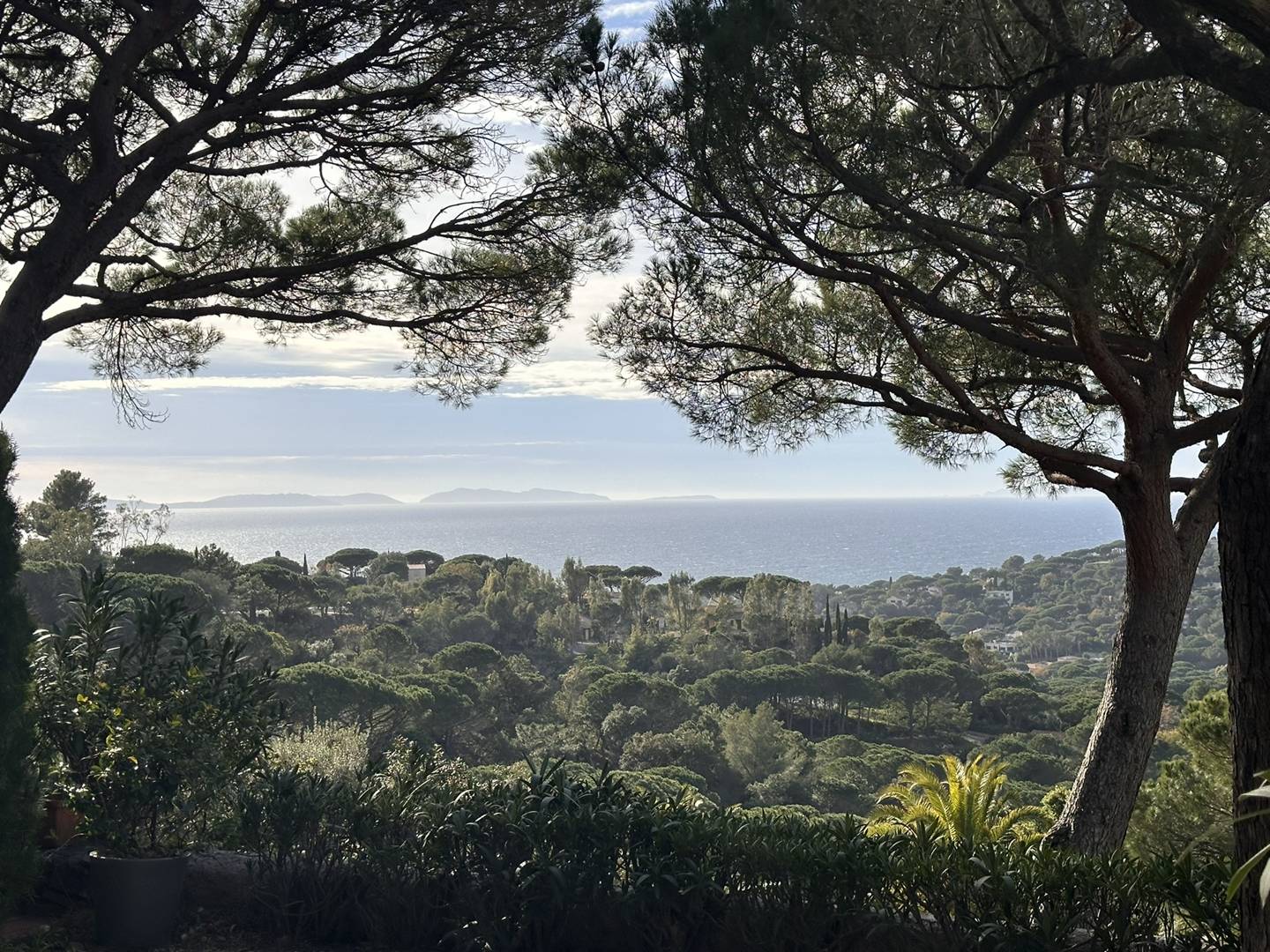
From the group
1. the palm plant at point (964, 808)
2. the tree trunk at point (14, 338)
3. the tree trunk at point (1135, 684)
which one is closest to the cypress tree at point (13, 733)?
the tree trunk at point (14, 338)

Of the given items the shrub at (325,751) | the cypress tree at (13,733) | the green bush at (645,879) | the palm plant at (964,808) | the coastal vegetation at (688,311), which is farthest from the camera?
the shrub at (325,751)

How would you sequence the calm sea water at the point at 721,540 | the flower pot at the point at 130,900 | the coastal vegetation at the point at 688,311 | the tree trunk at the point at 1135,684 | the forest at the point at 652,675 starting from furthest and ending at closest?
the calm sea water at the point at 721,540, the forest at the point at 652,675, the tree trunk at the point at 1135,684, the flower pot at the point at 130,900, the coastal vegetation at the point at 688,311

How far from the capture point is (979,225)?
12.7ft

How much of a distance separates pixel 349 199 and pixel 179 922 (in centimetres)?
312

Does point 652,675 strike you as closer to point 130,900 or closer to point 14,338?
point 130,900

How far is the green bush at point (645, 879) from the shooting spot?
2451 millimetres

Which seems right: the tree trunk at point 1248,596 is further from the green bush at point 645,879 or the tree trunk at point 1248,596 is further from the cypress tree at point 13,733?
the cypress tree at point 13,733

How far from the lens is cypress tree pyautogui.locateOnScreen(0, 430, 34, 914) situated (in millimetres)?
2963

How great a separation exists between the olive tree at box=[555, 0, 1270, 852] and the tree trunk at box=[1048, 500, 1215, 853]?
10mm

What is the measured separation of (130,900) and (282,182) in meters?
3.40

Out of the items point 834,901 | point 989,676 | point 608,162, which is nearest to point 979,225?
point 608,162

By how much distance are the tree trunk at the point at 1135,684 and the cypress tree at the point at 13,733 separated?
12.1 feet

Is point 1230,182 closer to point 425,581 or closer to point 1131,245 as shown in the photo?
point 1131,245

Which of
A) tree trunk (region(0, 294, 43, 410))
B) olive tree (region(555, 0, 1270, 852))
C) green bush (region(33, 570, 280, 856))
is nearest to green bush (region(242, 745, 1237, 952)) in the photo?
green bush (region(33, 570, 280, 856))
